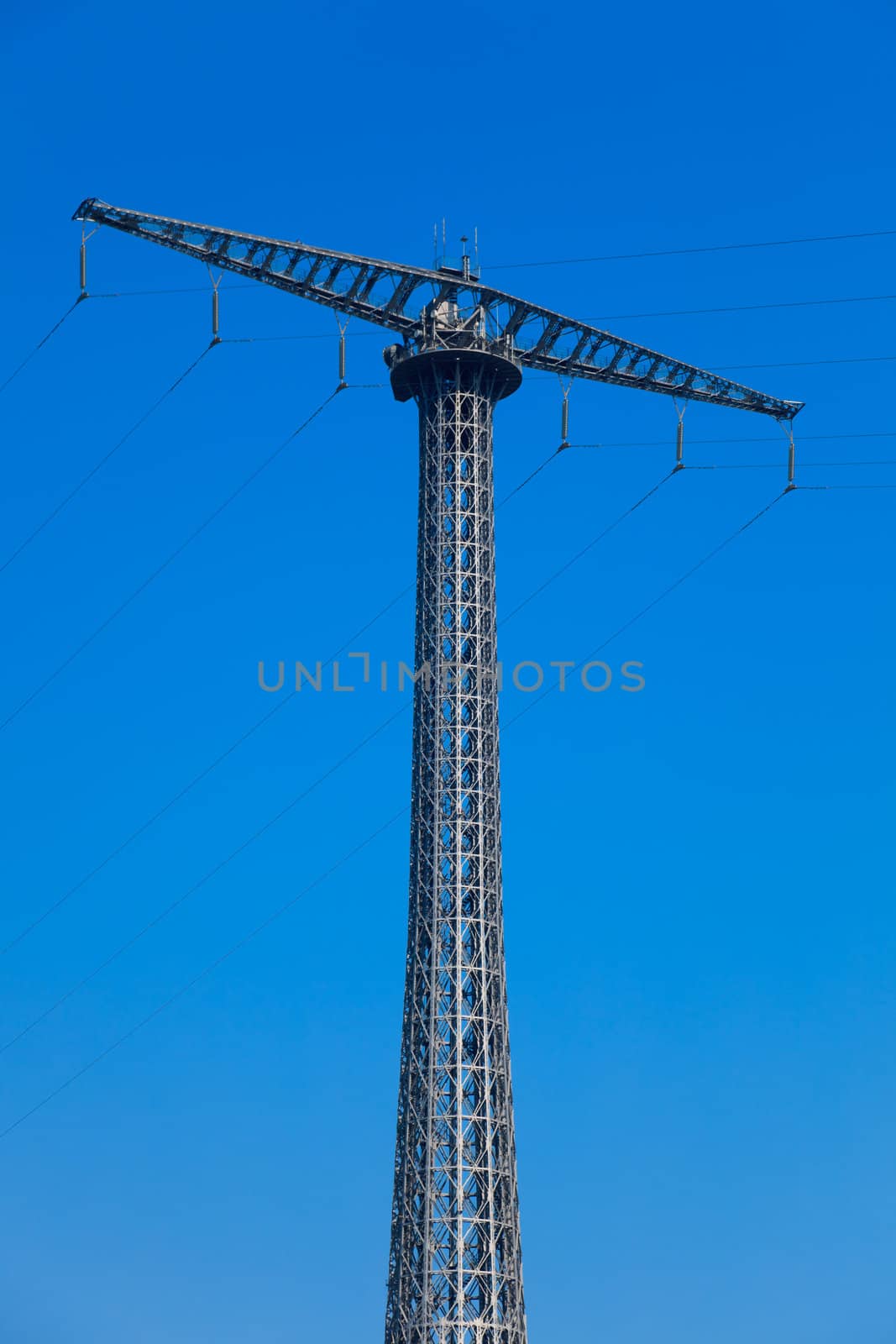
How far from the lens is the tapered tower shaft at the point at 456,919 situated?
10588 centimetres

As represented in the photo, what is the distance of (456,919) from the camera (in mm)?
109500

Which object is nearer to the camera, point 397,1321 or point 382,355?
point 397,1321

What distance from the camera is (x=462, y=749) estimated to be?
112 metres

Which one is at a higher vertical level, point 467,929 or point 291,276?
point 291,276

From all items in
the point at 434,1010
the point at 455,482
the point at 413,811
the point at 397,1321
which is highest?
the point at 455,482

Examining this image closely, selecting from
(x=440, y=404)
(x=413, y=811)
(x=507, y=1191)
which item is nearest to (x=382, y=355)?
(x=440, y=404)

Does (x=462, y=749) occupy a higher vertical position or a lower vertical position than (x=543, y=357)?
lower

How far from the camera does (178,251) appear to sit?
109 m

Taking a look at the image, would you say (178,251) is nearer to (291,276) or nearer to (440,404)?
(291,276)

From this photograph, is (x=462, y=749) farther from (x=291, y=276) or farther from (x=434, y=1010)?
(x=291, y=276)

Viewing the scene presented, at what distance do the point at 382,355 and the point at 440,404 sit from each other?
3.63m

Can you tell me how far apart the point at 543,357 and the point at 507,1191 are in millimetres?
36970

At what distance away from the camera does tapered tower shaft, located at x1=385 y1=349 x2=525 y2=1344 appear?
106m

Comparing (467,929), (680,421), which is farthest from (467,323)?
(467,929)
